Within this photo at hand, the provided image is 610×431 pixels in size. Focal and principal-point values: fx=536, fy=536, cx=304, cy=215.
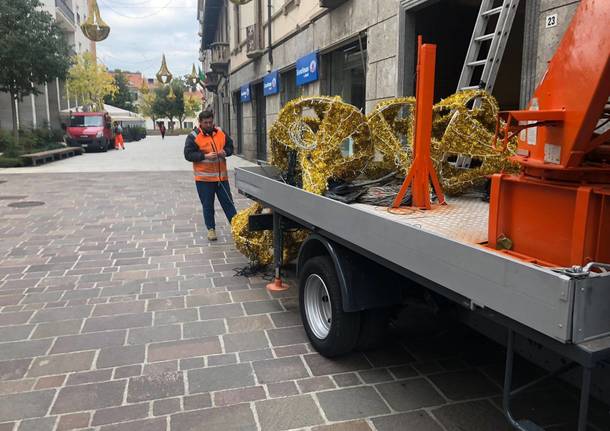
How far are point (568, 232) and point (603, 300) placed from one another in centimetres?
46

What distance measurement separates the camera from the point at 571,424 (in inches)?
118

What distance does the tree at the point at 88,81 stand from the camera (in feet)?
148

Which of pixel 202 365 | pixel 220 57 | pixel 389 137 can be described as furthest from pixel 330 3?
pixel 220 57

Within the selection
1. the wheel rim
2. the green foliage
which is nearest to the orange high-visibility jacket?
the wheel rim

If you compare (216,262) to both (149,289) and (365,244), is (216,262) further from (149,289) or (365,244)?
(365,244)

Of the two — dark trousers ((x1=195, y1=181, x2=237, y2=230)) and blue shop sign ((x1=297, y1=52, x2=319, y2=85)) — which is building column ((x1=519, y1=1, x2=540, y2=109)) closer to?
dark trousers ((x1=195, y1=181, x2=237, y2=230))

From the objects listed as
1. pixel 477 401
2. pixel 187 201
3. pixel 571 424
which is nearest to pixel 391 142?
pixel 477 401

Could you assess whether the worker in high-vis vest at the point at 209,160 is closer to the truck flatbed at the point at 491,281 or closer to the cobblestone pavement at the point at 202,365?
the cobblestone pavement at the point at 202,365

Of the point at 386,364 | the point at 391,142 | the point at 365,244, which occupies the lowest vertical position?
the point at 386,364

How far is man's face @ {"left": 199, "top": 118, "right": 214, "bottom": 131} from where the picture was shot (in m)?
7.44

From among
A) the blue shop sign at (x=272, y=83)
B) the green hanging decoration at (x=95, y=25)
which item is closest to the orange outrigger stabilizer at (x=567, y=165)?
the blue shop sign at (x=272, y=83)

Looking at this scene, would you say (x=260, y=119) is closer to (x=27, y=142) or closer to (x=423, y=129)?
(x=27, y=142)

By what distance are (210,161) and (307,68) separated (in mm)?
6328

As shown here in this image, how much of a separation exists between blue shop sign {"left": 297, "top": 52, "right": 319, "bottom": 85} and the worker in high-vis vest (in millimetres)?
5421
